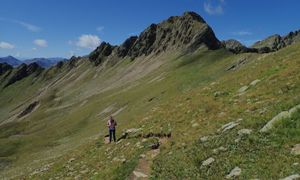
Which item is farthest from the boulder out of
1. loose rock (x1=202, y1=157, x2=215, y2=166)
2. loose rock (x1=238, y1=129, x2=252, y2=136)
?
loose rock (x1=202, y1=157, x2=215, y2=166)

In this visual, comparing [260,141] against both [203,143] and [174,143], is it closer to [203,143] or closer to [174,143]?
[203,143]

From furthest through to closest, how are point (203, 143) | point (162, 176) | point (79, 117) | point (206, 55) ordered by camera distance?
point (206, 55), point (79, 117), point (203, 143), point (162, 176)

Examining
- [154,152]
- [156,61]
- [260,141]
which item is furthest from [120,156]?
[156,61]

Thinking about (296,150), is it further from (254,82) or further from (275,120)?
(254,82)

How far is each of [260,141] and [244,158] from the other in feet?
4.70

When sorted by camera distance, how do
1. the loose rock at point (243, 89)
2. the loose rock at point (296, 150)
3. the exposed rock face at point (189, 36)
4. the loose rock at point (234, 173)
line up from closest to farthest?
the loose rock at point (296, 150)
the loose rock at point (234, 173)
the loose rock at point (243, 89)
the exposed rock face at point (189, 36)

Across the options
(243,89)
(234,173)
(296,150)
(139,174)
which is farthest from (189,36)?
(234,173)

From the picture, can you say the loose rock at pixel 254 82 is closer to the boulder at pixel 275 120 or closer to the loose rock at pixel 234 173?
the boulder at pixel 275 120

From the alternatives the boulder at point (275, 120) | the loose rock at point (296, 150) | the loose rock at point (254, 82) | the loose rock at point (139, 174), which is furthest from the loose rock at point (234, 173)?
the loose rock at point (254, 82)

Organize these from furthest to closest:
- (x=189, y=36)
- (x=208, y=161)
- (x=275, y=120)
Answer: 1. (x=189, y=36)
2. (x=275, y=120)
3. (x=208, y=161)

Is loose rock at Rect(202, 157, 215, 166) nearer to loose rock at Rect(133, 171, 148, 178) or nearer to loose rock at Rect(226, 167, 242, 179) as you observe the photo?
loose rock at Rect(226, 167, 242, 179)

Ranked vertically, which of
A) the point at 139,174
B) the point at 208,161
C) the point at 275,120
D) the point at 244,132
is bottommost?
the point at 139,174

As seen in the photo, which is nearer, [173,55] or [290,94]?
[290,94]

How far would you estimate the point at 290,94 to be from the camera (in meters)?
22.7
